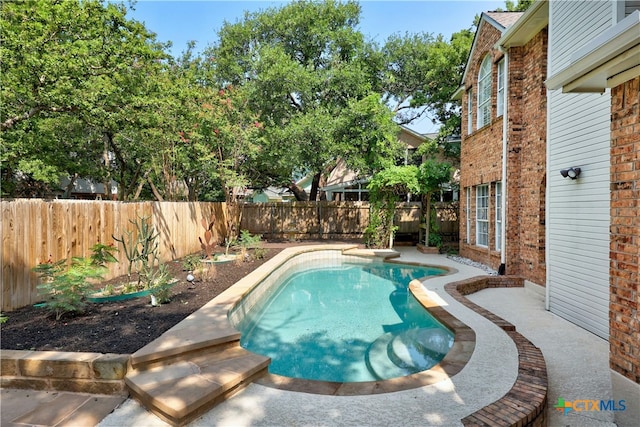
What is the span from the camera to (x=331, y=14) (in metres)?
16.8

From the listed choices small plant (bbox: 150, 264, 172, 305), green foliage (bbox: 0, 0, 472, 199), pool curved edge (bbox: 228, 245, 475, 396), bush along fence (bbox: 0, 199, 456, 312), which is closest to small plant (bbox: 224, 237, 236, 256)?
bush along fence (bbox: 0, 199, 456, 312)

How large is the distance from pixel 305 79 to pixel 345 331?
437 inches

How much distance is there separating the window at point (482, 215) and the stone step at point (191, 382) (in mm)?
8423

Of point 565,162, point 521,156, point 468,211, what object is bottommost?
point 468,211

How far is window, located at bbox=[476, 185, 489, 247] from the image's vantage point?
398 inches

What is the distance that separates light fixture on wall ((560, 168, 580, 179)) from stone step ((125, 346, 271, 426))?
5028 millimetres

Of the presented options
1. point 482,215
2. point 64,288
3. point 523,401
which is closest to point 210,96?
point 64,288

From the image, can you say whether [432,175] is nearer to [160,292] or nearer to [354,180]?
[354,180]

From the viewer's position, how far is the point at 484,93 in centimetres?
1019

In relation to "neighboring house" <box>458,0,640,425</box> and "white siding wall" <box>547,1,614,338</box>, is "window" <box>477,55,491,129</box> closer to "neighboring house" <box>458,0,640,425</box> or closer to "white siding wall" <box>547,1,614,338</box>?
"neighboring house" <box>458,0,640,425</box>

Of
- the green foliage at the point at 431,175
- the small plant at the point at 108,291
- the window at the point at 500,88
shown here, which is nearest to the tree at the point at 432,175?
the green foliage at the point at 431,175

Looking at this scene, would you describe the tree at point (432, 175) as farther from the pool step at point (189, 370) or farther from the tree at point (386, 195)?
the pool step at point (189, 370)

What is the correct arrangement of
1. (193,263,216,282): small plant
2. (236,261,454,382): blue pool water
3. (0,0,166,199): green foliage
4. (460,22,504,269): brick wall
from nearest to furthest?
(236,261,454,382): blue pool water, (0,0,166,199): green foliage, (193,263,216,282): small plant, (460,22,504,269): brick wall

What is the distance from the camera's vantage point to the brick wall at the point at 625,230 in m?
2.88
